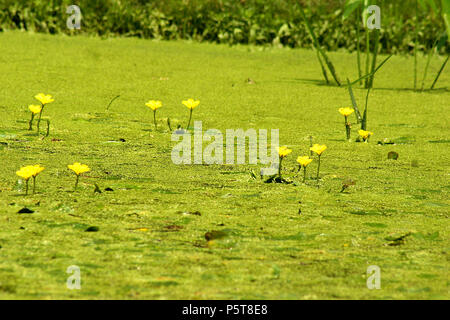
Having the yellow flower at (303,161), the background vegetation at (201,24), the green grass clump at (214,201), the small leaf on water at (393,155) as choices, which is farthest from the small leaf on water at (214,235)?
the background vegetation at (201,24)

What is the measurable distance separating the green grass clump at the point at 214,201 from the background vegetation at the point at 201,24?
238cm

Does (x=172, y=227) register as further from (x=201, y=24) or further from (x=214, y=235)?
(x=201, y=24)

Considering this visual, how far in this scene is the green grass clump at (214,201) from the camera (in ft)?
4.66

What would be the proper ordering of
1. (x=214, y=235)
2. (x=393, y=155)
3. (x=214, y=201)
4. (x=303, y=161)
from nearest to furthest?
(x=214, y=235)
(x=214, y=201)
(x=303, y=161)
(x=393, y=155)

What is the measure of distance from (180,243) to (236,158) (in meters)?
1.01

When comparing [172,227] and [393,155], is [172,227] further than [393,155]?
No

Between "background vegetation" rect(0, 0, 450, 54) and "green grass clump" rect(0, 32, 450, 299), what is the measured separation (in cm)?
238

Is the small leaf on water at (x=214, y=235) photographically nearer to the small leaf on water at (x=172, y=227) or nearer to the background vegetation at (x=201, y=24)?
the small leaf on water at (x=172, y=227)

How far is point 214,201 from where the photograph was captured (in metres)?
2.01

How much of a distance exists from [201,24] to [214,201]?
4.88 m

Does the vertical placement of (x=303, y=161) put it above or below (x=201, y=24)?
below

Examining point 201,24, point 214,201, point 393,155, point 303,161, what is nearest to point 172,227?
point 214,201

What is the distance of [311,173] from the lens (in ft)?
7.97

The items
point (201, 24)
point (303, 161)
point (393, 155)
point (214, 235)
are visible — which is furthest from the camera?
point (201, 24)
